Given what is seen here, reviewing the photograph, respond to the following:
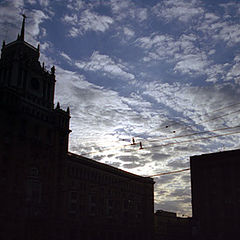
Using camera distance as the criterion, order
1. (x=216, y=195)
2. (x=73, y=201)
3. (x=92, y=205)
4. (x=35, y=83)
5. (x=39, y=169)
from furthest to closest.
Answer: (x=92, y=205) → (x=216, y=195) → (x=73, y=201) → (x=35, y=83) → (x=39, y=169)

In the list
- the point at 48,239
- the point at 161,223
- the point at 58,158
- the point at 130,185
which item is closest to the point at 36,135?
the point at 58,158

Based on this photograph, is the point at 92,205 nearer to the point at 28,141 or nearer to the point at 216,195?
the point at 28,141

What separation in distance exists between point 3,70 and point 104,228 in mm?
40923

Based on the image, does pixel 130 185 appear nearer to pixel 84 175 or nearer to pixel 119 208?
Answer: pixel 119 208

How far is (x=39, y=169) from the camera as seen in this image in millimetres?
55094

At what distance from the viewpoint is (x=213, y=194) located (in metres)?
65.9

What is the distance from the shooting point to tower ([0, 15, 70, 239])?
49.0 metres

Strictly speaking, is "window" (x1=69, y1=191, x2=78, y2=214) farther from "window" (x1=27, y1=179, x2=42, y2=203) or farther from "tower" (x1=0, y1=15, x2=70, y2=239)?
"window" (x1=27, y1=179, x2=42, y2=203)

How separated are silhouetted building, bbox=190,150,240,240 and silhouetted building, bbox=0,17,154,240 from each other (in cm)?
1938

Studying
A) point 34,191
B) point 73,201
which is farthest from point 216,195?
point 34,191

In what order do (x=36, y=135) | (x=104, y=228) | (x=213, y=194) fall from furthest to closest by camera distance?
(x=104, y=228), (x=213, y=194), (x=36, y=135)

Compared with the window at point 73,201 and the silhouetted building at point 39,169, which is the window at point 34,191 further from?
the window at point 73,201

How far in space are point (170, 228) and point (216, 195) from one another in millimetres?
25067

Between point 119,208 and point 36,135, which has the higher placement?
point 36,135
